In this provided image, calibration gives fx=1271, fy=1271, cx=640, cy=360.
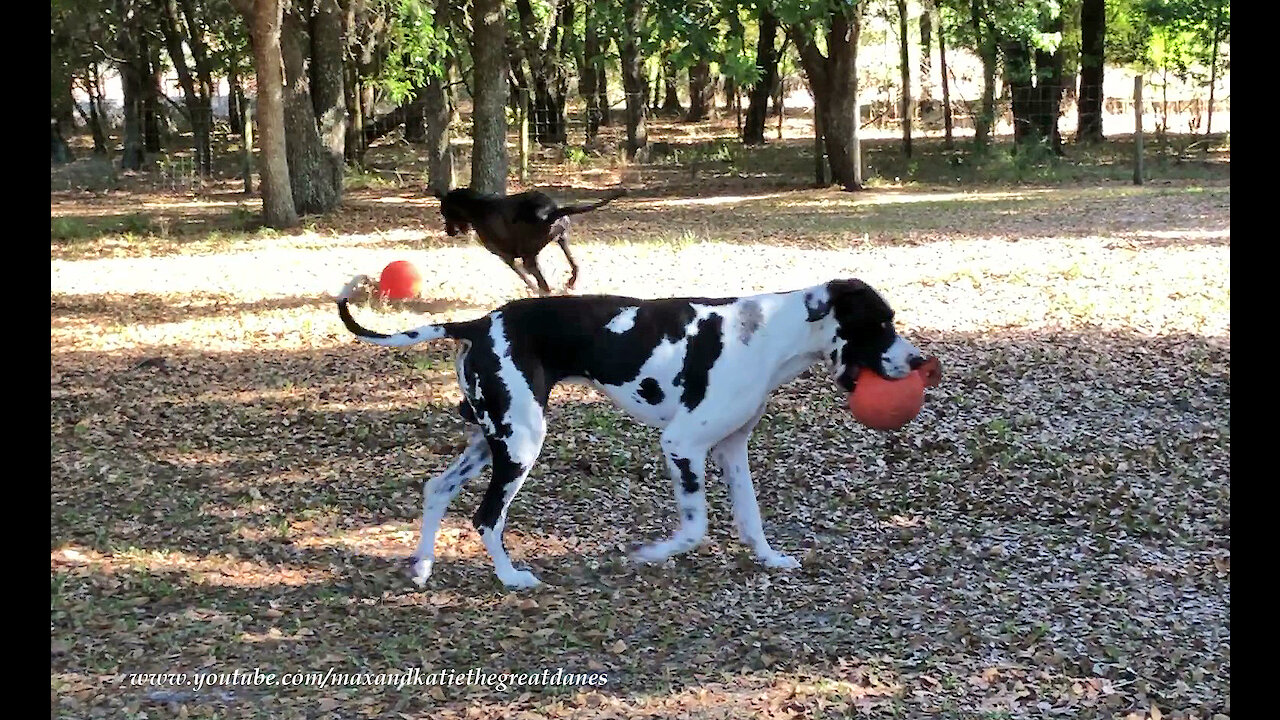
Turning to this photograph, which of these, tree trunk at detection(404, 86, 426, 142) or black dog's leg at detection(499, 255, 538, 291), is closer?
black dog's leg at detection(499, 255, 538, 291)

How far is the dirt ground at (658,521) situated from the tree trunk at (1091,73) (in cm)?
1702

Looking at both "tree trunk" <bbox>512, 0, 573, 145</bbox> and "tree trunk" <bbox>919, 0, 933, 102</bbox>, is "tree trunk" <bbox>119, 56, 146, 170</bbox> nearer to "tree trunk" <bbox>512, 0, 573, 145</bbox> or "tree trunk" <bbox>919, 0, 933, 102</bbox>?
"tree trunk" <bbox>512, 0, 573, 145</bbox>

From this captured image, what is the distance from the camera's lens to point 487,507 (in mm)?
5805

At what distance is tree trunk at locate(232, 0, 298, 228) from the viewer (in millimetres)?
17359

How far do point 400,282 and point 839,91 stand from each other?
13.3 metres

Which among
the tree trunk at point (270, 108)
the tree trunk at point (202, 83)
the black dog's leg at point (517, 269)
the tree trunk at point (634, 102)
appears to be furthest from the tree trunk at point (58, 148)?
the black dog's leg at point (517, 269)

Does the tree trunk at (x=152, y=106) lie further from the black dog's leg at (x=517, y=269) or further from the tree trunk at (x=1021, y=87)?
the black dog's leg at (x=517, y=269)

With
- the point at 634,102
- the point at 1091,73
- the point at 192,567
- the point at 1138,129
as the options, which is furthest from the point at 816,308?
the point at 1091,73

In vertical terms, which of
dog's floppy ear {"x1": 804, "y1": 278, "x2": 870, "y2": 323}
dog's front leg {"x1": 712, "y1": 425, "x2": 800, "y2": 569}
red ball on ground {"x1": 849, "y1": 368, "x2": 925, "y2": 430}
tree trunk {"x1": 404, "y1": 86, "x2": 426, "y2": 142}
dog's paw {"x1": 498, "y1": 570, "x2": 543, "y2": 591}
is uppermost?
tree trunk {"x1": 404, "y1": 86, "x2": 426, "y2": 142}

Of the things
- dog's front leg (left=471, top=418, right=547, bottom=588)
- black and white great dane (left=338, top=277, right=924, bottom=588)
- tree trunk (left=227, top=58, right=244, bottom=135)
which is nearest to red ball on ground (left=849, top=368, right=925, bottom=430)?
black and white great dane (left=338, top=277, right=924, bottom=588)

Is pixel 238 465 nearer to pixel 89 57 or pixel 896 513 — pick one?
pixel 896 513

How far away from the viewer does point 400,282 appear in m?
12.3

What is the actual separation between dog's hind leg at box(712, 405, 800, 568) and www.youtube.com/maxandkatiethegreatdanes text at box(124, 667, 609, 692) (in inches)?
54.1

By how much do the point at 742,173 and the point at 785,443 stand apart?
20.2 m
